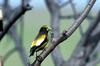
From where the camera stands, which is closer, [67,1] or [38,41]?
[38,41]

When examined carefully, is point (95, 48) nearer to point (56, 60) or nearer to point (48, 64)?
point (56, 60)

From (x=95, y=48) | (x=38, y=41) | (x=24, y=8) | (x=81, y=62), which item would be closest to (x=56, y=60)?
(x=81, y=62)

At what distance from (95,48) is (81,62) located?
0.20 m

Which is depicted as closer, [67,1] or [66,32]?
[66,32]

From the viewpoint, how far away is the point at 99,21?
2438 millimetres

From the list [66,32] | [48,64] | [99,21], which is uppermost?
[66,32]

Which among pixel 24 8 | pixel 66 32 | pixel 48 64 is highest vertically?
pixel 66 32

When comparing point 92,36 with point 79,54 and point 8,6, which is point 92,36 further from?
point 8,6

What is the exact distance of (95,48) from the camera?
261 centimetres

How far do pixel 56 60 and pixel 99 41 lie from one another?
40 cm

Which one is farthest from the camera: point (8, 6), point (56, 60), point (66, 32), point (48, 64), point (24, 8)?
point (48, 64)

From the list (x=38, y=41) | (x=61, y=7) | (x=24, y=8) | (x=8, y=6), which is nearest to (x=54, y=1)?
(x=61, y=7)

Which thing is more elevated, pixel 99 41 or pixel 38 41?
pixel 38 41

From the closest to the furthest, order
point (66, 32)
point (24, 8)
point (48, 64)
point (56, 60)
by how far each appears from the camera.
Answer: point (66, 32) → point (24, 8) → point (56, 60) → point (48, 64)
